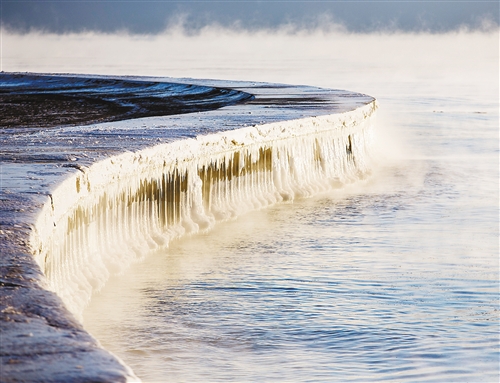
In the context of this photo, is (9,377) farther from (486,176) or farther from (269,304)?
(486,176)

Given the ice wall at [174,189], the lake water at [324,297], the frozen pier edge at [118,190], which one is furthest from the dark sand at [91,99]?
the lake water at [324,297]

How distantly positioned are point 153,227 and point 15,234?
2.18 meters

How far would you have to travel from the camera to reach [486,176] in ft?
25.9

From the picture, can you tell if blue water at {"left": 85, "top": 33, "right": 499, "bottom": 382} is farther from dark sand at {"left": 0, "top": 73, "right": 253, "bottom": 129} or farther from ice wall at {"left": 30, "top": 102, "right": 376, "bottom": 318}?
dark sand at {"left": 0, "top": 73, "right": 253, "bottom": 129}

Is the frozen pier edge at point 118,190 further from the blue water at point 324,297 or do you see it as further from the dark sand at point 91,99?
the dark sand at point 91,99

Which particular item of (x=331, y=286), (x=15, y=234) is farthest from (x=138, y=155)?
(x=15, y=234)

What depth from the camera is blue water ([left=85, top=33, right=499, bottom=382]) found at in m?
2.97

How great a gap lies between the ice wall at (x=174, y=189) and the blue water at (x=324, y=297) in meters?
0.13

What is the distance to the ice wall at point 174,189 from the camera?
344cm

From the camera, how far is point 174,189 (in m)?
4.87

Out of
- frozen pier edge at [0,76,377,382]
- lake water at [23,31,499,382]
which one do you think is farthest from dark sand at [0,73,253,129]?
lake water at [23,31,499,382]

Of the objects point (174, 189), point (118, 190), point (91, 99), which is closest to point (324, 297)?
point (118, 190)

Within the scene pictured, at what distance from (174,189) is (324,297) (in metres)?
1.40

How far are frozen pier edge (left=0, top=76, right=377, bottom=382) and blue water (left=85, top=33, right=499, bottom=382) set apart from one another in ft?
0.57
